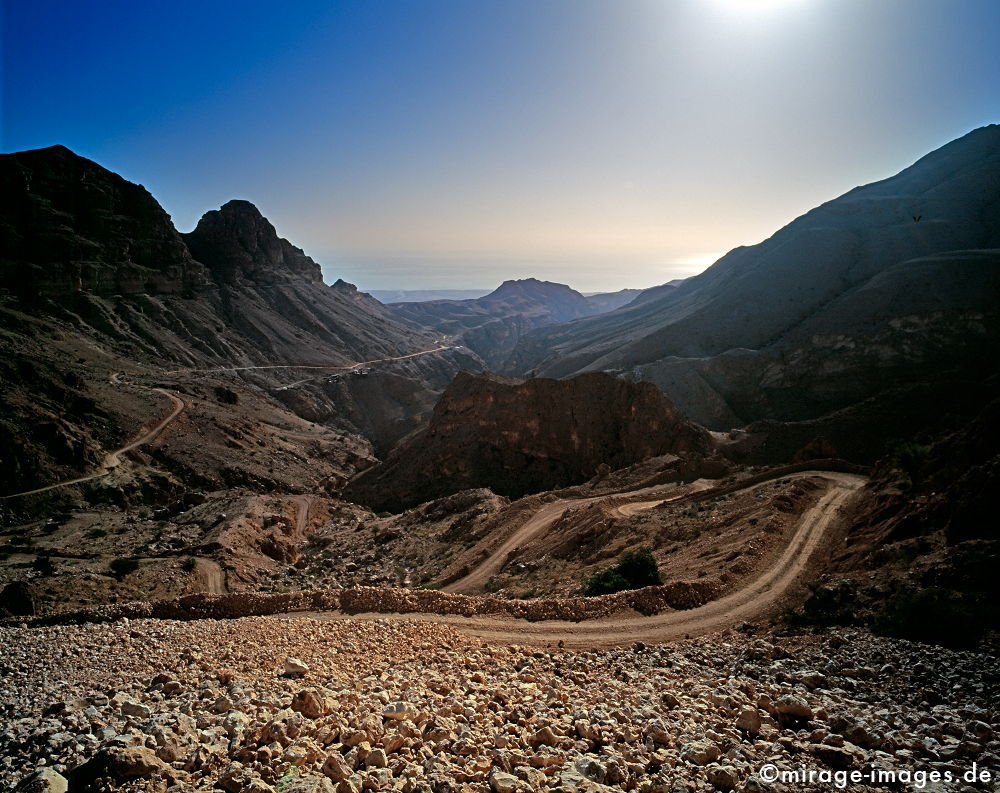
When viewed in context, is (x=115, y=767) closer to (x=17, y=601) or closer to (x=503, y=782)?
(x=503, y=782)

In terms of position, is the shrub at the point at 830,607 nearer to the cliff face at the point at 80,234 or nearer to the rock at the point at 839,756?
the rock at the point at 839,756

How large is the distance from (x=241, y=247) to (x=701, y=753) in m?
126

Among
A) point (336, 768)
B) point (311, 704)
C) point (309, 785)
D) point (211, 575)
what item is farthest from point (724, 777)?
point (211, 575)

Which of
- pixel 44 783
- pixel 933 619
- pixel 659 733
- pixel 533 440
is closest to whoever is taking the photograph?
pixel 44 783

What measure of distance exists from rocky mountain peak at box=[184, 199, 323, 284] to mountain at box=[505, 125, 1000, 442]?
6459cm

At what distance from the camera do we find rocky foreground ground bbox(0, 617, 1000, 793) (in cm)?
488

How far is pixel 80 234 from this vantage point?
7712 centimetres

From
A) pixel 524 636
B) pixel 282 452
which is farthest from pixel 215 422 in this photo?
pixel 524 636

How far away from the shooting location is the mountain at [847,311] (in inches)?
2309

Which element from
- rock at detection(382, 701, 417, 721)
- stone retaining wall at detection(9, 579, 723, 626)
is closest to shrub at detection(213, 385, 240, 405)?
stone retaining wall at detection(9, 579, 723, 626)

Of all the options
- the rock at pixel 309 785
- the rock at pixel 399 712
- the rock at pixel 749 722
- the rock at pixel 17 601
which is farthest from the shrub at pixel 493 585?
the rock at pixel 309 785

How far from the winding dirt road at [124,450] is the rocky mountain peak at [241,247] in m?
59.5

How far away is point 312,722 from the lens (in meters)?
5.80

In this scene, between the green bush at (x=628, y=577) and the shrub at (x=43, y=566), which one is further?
the shrub at (x=43, y=566)
